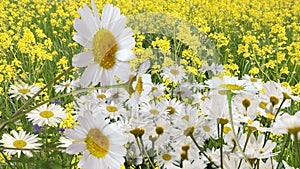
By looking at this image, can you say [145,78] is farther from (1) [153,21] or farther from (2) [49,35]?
(2) [49,35]

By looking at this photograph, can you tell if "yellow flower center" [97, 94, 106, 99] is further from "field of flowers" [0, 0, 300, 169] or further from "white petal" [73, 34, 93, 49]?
"white petal" [73, 34, 93, 49]

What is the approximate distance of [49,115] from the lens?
2.68 feet

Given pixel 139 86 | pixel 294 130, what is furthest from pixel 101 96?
pixel 294 130

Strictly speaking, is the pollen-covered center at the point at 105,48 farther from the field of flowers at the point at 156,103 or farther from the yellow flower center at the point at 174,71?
the yellow flower center at the point at 174,71

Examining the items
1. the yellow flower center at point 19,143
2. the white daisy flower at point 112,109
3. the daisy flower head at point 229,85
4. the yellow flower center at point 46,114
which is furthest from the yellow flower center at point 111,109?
the yellow flower center at point 46,114

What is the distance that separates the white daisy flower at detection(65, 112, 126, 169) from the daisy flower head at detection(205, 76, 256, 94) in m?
0.09

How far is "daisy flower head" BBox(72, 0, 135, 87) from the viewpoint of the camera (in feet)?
1.07

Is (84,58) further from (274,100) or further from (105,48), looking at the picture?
(274,100)

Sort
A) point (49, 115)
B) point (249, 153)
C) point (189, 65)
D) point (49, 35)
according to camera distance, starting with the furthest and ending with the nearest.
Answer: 1. point (49, 35)
2. point (49, 115)
3. point (189, 65)
4. point (249, 153)

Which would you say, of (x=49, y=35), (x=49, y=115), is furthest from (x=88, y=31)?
(x=49, y=35)

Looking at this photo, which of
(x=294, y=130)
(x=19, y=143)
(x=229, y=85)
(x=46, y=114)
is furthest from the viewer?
(x=46, y=114)

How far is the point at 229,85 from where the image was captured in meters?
0.43

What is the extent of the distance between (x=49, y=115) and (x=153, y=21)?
1.35 feet

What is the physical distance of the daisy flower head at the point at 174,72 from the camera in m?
0.49
